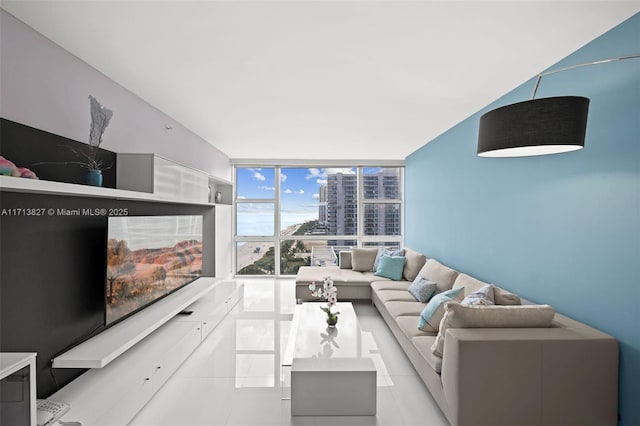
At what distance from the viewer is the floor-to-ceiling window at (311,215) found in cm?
677

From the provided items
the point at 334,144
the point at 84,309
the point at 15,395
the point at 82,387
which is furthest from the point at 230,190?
the point at 15,395

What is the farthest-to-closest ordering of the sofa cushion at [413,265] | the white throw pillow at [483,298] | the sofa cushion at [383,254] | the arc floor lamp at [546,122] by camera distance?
the sofa cushion at [383,254]
the sofa cushion at [413,265]
the white throw pillow at [483,298]
the arc floor lamp at [546,122]

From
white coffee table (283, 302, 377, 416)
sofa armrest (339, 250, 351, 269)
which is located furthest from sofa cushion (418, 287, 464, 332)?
sofa armrest (339, 250, 351, 269)

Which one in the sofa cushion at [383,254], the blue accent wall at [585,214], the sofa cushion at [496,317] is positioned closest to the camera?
the blue accent wall at [585,214]

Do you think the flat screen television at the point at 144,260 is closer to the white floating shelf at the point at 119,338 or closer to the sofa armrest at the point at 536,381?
the white floating shelf at the point at 119,338

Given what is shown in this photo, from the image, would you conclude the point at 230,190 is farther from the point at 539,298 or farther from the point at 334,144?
the point at 539,298

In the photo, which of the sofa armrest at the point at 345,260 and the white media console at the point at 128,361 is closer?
the white media console at the point at 128,361

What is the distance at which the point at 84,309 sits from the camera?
233 cm

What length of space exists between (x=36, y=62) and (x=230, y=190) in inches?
167

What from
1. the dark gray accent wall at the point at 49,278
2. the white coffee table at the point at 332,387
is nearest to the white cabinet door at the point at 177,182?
the dark gray accent wall at the point at 49,278

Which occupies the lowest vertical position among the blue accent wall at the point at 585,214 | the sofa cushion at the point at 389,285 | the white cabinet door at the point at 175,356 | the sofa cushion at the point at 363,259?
the white cabinet door at the point at 175,356

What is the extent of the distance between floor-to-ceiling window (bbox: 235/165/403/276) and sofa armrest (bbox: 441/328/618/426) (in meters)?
4.87

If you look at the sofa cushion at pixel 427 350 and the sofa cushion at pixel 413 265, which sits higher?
the sofa cushion at pixel 413 265

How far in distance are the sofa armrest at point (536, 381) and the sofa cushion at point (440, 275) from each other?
68.0 inches
